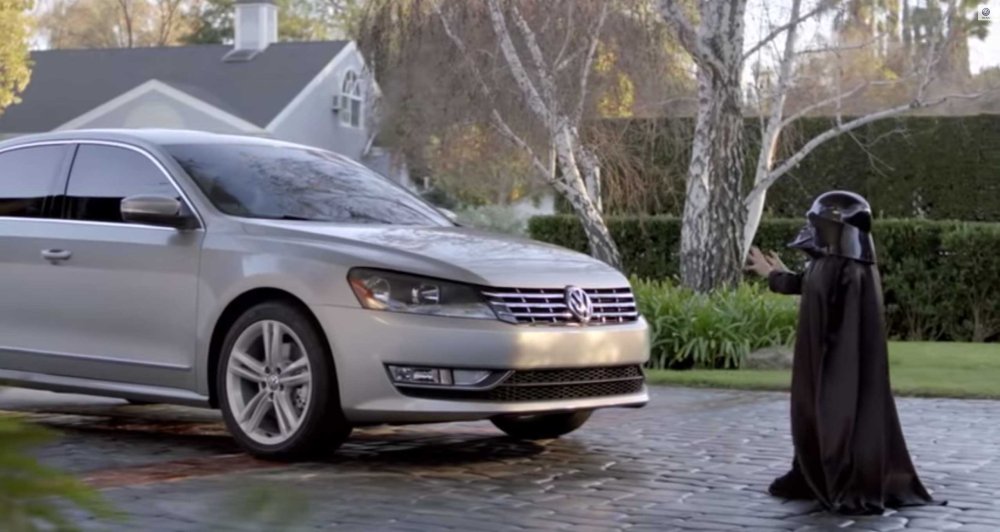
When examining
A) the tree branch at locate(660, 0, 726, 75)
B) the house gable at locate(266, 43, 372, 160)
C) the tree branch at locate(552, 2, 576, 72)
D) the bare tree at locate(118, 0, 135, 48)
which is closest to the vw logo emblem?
A: the tree branch at locate(660, 0, 726, 75)

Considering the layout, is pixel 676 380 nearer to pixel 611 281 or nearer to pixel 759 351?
pixel 759 351

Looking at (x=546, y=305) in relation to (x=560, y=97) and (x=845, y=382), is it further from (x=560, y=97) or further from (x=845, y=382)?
(x=560, y=97)

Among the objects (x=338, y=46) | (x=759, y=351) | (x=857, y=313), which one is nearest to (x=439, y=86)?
(x=759, y=351)

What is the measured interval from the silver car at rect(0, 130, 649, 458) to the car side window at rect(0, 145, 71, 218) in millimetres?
13

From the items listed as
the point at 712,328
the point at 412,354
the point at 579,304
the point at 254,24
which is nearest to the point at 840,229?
the point at 579,304

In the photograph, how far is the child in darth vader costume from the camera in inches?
241

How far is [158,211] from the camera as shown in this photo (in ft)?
24.8

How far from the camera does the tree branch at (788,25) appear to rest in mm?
17281

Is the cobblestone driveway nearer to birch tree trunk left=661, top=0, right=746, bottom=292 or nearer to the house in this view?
birch tree trunk left=661, top=0, right=746, bottom=292

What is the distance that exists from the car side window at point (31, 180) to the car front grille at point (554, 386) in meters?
2.74

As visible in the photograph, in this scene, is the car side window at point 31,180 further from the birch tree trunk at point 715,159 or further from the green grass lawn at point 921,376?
the birch tree trunk at point 715,159

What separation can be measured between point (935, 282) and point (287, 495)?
1852 cm

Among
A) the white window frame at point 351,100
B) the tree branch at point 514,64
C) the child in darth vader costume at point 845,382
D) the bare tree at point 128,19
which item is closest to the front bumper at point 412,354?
the child in darth vader costume at point 845,382

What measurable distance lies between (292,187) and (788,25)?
10379 millimetres
